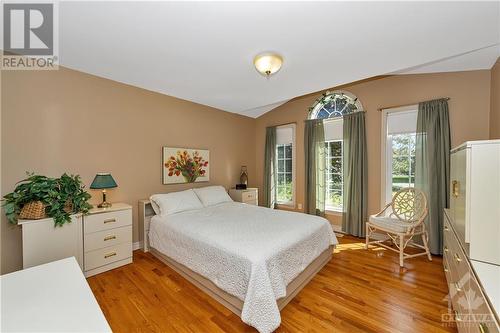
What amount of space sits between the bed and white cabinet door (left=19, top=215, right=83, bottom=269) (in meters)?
0.85

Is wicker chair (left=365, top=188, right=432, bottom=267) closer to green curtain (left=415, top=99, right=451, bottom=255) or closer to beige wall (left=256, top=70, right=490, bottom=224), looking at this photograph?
green curtain (left=415, top=99, right=451, bottom=255)

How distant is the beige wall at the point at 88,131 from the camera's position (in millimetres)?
2332

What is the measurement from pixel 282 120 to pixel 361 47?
2796 mm

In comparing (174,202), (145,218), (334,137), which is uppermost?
(334,137)

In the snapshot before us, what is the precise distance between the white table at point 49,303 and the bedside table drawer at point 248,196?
3.24m

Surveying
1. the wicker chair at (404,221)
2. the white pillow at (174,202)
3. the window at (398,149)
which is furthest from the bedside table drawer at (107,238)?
the window at (398,149)

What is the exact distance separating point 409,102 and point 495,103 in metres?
0.91

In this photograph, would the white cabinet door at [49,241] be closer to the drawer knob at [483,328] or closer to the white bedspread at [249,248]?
the white bedspread at [249,248]

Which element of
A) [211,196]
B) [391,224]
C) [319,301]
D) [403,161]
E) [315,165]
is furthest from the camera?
[315,165]

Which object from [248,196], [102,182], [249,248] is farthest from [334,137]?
[102,182]

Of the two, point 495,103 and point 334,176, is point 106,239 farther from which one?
point 495,103

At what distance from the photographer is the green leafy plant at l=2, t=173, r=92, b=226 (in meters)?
2.08

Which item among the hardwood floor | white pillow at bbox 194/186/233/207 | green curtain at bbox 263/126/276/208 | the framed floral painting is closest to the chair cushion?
the hardwood floor

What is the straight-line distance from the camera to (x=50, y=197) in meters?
2.21
